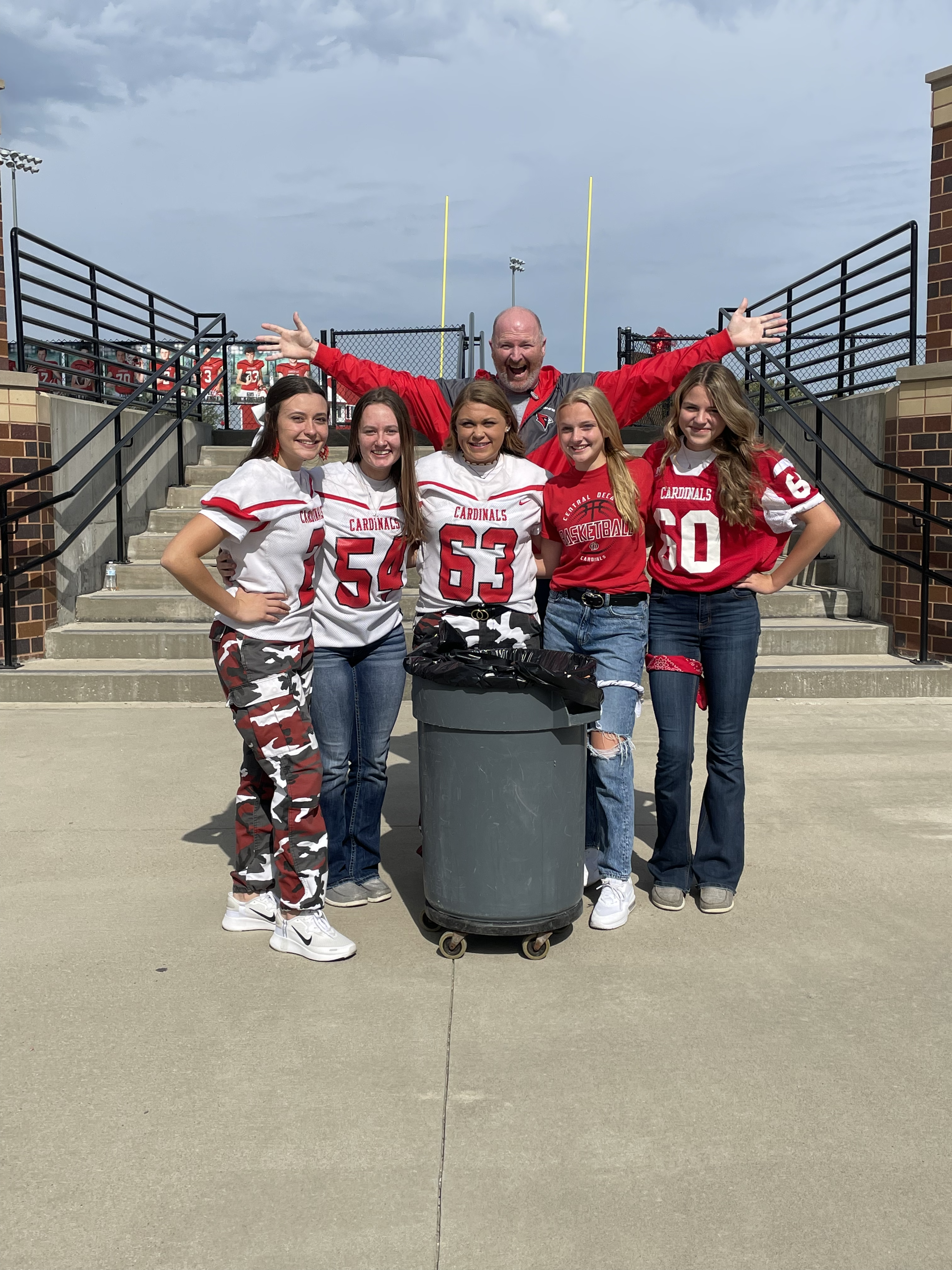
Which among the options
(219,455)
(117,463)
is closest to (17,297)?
(117,463)

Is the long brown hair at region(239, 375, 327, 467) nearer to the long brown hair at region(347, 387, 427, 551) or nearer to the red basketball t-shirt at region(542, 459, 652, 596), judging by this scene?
the long brown hair at region(347, 387, 427, 551)

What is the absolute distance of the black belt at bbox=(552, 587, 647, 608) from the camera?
12.2 ft

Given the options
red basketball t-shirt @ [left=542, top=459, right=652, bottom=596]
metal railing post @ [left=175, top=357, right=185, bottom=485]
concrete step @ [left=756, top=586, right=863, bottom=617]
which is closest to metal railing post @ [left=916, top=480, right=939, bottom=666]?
concrete step @ [left=756, top=586, right=863, bottom=617]

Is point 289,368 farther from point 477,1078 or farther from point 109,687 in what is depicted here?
point 477,1078

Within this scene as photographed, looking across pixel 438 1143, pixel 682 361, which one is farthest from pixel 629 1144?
pixel 682 361

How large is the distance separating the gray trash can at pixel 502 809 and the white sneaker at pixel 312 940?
1.02 feet

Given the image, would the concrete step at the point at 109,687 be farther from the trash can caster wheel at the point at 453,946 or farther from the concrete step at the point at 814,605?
the concrete step at the point at 814,605

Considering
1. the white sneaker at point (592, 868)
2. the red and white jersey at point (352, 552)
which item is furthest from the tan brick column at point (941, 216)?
the red and white jersey at point (352, 552)

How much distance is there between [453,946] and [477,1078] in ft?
2.49

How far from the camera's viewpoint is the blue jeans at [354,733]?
375 centimetres

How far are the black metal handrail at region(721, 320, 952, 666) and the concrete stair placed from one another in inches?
16.6

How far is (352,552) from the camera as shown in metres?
3.71

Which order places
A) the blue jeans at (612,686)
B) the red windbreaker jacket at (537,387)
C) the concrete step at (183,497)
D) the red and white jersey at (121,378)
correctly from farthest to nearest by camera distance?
the concrete step at (183,497) < the red and white jersey at (121,378) < the red windbreaker jacket at (537,387) < the blue jeans at (612,686)

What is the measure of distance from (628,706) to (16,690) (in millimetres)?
4900
